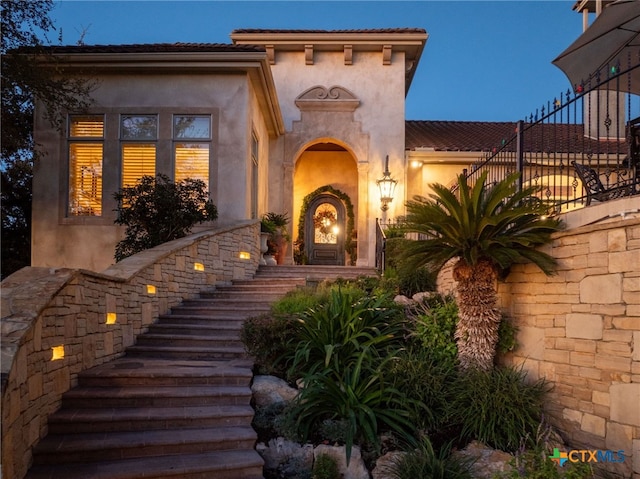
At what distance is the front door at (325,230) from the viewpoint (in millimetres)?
14836

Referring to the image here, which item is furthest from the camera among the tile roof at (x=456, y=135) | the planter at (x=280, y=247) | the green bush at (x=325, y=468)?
the tile roof at (x=456, y=135)

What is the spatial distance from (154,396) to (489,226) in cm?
398

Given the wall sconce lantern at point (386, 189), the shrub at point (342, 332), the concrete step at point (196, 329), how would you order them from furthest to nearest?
the wall sconce lantern at point (386, 189)
the concrete step at point (196, 329)
the shrub at point (342, 332)

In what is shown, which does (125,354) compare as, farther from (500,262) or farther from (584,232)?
(584,232)

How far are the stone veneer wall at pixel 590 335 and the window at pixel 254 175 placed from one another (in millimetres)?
7287

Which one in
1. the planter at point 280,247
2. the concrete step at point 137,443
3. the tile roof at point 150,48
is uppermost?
the tile roof at point 150,48

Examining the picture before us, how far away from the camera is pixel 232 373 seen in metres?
5.27

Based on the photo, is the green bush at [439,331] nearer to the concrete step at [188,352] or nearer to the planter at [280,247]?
the concrete step at [188,352]

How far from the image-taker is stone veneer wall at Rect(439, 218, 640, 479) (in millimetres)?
4035

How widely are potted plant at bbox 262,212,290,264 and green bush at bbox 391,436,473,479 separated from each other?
7895mm

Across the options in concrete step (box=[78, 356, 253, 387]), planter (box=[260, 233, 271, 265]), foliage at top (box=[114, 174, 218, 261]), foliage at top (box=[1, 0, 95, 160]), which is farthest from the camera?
planter (box=[260, 233, 271, 265])

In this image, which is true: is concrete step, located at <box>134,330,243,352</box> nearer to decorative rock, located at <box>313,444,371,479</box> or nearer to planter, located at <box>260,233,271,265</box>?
decorative rock, located at <box>313,444,371,479</box>

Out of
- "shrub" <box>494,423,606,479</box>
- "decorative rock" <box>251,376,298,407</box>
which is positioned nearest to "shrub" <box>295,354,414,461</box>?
"decorative rock" <box>251,376,298,407</box>

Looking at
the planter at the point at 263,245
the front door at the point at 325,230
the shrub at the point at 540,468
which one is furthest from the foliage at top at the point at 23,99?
the shrub at the point at 540,468
